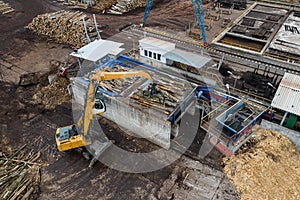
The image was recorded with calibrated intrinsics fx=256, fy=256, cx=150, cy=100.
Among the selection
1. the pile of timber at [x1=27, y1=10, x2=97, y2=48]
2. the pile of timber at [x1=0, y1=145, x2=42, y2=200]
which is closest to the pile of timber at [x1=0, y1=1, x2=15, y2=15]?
the pile of timber at [x1=27, y1=10, x2=97, y2=48]

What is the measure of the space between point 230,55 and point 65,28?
2188 cm

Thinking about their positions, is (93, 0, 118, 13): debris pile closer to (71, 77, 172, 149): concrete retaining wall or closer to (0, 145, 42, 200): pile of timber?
(71, 77, 172, 149): concrete retaining wall

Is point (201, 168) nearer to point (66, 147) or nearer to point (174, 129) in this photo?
point (174, 129)

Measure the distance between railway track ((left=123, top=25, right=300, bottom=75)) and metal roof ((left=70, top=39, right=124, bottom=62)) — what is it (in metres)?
8.88

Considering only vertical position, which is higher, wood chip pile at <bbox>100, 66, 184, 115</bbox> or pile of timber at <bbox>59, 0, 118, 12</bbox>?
pile of timber at <bbox>59, 0, 118, 12</bbox>

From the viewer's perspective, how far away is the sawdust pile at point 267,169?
16.5 metres

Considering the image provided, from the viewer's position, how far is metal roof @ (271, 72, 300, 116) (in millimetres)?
18719

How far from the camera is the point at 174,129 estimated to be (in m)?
20.8

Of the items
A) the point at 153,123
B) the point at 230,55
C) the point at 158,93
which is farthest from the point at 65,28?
the point at 153,123

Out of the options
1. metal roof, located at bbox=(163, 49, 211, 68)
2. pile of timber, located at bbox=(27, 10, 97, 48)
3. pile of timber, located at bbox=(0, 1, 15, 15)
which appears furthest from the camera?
pile of timber, located at bbox=(0, 1, 15, 15)

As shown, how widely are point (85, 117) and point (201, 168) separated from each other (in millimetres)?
9287

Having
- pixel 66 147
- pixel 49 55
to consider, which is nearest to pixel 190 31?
pixel 49 55

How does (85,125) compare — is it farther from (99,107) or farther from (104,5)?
(104,5)

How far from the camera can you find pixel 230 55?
2998 centimetres
